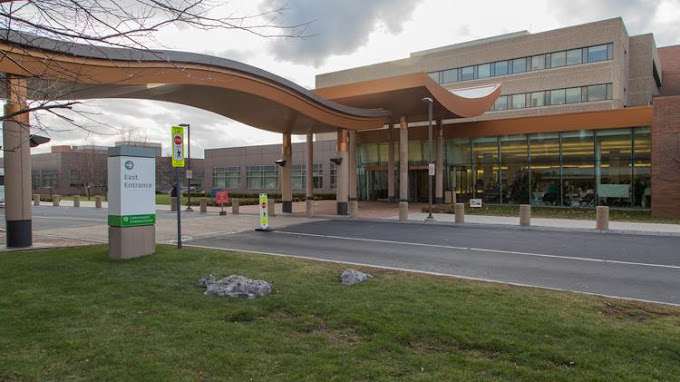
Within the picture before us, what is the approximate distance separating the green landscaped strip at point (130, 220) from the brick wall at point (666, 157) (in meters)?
24.2

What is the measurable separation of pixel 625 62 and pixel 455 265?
39.3m

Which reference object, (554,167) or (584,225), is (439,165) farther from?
(584,225)

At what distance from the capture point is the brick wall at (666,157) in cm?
2361

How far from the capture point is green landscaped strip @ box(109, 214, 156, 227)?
34.8ft

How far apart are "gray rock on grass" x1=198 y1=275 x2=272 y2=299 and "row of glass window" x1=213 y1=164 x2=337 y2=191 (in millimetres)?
44547

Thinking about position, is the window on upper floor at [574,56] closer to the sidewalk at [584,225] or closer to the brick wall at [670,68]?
the brick wall at [670,68]

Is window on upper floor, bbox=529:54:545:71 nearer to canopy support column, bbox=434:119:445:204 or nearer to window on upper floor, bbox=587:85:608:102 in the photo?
window on upper floor, bbox=587:85:608:102

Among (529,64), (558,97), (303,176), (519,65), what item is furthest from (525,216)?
(303,176)

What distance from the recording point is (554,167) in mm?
31078

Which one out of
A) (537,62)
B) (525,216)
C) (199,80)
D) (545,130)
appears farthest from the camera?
(537,62)

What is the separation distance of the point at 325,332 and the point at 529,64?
139 feet

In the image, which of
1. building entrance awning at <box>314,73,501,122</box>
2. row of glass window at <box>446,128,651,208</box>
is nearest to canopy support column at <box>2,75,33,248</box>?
building entrance awning at <box>314,73,501,122</box>

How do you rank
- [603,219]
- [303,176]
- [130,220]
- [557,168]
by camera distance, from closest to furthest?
1. [130,220]
2. [603,219]
3. [557,168]
4. [303,176]

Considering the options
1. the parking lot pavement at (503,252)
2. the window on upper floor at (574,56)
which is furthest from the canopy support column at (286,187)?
the window on upper floor at (574,56)
